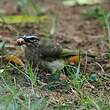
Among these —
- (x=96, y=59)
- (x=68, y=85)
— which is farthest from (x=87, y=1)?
(x=68, y=85)

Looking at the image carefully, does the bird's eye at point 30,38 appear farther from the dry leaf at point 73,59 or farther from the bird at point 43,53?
the dry leaf at point 73,59

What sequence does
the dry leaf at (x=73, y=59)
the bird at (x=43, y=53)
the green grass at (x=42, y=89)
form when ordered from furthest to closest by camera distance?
the dry leaf at (x=73, y=59) → the bird at (x=43, y=53) → the green grass at (x=42, y=89)

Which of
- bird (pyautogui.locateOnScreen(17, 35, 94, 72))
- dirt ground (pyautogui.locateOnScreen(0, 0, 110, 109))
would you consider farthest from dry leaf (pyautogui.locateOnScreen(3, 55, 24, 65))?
dirt ground (pyautogui.locateOnScreen(0, 0, 110, 109))

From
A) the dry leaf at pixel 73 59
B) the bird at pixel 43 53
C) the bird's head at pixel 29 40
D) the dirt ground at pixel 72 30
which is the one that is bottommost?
the dirt ground at pixel 72 30

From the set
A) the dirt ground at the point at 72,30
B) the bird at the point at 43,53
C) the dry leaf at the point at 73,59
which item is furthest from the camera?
the dirt ground at the point at 72,30

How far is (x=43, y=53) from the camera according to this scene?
5.88m

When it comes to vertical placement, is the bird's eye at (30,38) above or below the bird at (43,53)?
above

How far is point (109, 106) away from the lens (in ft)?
15.5

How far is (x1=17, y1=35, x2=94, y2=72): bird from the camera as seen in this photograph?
18.9 ft

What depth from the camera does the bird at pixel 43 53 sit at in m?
5.75

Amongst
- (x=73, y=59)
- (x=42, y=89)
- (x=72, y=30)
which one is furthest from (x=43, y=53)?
(x=72, y=30)

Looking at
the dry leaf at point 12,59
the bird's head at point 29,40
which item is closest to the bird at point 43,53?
the bird's head at point 29,40

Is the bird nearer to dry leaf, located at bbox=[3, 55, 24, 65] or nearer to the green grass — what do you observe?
dry leaf, located at bbox=[3, 55, 24, 65]

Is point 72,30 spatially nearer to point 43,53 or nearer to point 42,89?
point 43,53
